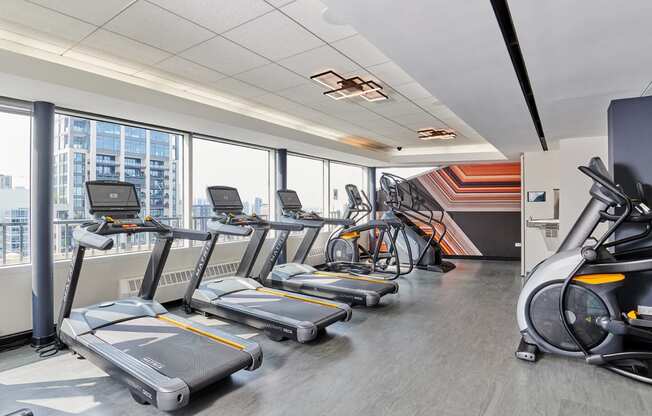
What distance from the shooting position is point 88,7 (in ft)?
8.18

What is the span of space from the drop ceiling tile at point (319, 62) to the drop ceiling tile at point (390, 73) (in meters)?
0.22

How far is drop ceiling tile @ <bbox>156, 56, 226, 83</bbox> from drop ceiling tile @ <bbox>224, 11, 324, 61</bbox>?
76cm

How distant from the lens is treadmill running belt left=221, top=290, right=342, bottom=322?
147 inches

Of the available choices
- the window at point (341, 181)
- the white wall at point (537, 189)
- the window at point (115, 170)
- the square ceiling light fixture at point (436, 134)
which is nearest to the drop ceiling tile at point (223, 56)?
the window at point (115, 170)

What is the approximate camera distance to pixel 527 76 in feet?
10.0

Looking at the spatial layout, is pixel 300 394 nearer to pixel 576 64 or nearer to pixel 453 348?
pixel 453 348

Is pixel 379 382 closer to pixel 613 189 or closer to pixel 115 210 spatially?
pixel 613 189

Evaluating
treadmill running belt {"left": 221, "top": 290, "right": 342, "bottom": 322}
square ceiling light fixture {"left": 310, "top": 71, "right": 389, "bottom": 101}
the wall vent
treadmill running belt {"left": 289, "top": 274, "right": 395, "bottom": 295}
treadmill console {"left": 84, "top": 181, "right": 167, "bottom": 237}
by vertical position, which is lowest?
treadmill running belt {"left": 221, "top": 290, "right": 342, "bottom": 322}

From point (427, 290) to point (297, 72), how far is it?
3815mm

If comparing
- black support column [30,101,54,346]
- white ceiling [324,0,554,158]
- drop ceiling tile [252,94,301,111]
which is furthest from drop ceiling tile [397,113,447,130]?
black support column [30,101,54,346]

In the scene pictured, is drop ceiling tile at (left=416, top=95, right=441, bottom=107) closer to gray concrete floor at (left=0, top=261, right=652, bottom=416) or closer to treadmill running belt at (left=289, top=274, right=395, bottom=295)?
treadmill running belt at (left=289, top=274, right=395, bottom=295)

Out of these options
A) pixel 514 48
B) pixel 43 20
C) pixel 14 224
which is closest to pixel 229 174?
pixel 14 224

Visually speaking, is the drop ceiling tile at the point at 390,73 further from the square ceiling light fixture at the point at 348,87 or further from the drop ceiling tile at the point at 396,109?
the drop ceiling tile at the point at 396,109

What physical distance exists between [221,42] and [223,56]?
0.97ft
